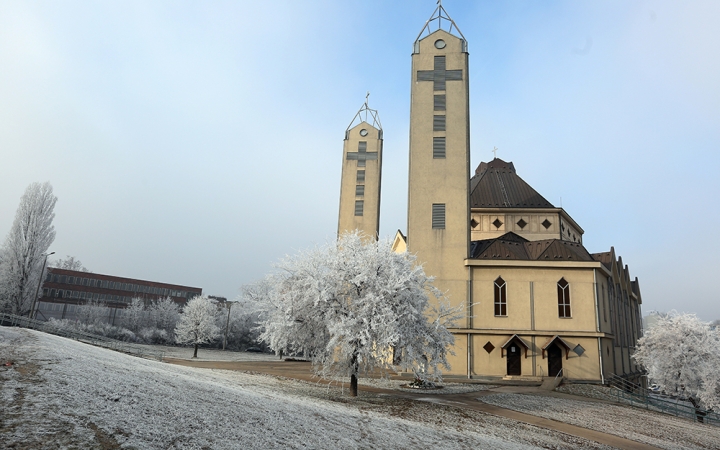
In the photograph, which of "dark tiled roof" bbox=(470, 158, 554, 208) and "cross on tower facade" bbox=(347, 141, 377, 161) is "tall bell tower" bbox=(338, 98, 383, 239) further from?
"dark tiled roof" bbox=(470, 158, 554, 208)

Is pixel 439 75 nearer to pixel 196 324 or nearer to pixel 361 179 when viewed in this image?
pixel 361 179

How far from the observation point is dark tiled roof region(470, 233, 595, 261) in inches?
1377

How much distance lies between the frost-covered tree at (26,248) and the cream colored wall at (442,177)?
4386 centimetres

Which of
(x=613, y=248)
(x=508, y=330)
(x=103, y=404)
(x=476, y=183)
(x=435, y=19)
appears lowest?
(x=103, y=404)

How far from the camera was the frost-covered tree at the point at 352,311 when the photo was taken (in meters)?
18.0

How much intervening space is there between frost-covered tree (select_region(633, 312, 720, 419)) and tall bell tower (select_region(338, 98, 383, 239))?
28.1 meters

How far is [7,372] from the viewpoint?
1067 centimetres

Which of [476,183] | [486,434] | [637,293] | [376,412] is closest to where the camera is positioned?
[486,434]

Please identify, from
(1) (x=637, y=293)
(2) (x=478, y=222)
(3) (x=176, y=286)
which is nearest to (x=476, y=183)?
(2) (x=478, y=222)

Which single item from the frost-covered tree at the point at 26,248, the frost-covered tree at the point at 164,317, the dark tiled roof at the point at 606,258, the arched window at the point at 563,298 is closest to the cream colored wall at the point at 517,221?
the dark tiled roof at the point at 606,258

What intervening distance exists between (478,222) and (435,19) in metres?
19.2

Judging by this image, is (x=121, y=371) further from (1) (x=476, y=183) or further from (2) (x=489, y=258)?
(1) (x=476, y=183)

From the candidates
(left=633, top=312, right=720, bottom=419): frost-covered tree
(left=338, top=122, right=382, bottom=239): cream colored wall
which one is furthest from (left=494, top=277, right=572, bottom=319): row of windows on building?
(left=338, top=122, right=382, bottom=239): cream colored wall

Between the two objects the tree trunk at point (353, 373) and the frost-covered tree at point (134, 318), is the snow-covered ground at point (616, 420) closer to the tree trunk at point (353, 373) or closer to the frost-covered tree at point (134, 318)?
the tree trunk at point (353, 373)
